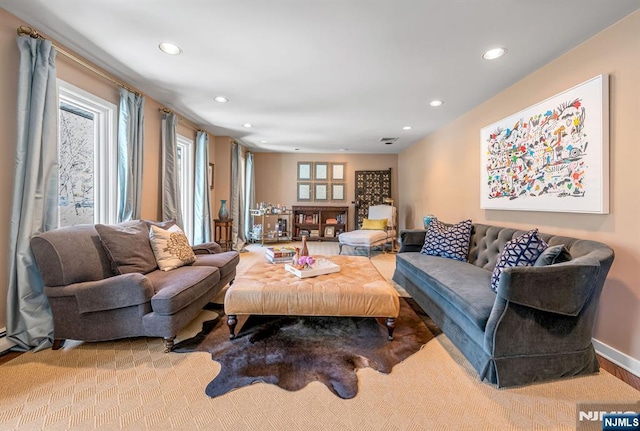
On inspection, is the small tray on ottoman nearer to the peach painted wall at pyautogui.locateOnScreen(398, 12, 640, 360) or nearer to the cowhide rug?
the cowhide rug

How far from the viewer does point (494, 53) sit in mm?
2242

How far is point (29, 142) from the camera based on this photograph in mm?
1907

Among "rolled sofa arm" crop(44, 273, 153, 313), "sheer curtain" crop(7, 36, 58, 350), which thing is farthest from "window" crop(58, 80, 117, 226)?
"rolled sofa arm" crop(44, 273, 153, 313)

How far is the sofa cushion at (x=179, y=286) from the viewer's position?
1847 mm

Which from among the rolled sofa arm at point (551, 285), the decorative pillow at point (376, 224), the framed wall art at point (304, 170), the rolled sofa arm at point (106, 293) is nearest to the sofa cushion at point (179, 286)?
the rolled sofa arm at point (106, 293)

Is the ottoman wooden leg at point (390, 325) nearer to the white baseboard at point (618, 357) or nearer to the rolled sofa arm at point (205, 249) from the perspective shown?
the white baseboard at point (618, 357)

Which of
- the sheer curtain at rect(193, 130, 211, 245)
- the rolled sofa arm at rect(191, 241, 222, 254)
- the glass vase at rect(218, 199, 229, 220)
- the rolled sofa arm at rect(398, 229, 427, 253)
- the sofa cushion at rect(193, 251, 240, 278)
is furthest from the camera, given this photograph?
the glass vase at rect(218, 199, 229, 220)

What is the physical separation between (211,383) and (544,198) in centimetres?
297

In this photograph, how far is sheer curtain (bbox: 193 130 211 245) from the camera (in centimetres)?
453

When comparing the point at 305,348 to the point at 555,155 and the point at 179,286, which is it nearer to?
the point at 179,286

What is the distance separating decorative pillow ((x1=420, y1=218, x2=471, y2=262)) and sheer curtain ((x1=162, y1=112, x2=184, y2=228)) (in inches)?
130

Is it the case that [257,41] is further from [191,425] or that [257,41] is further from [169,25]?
[191,425]

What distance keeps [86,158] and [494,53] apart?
389 cm

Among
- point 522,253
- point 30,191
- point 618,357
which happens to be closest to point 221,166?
point 30,191
